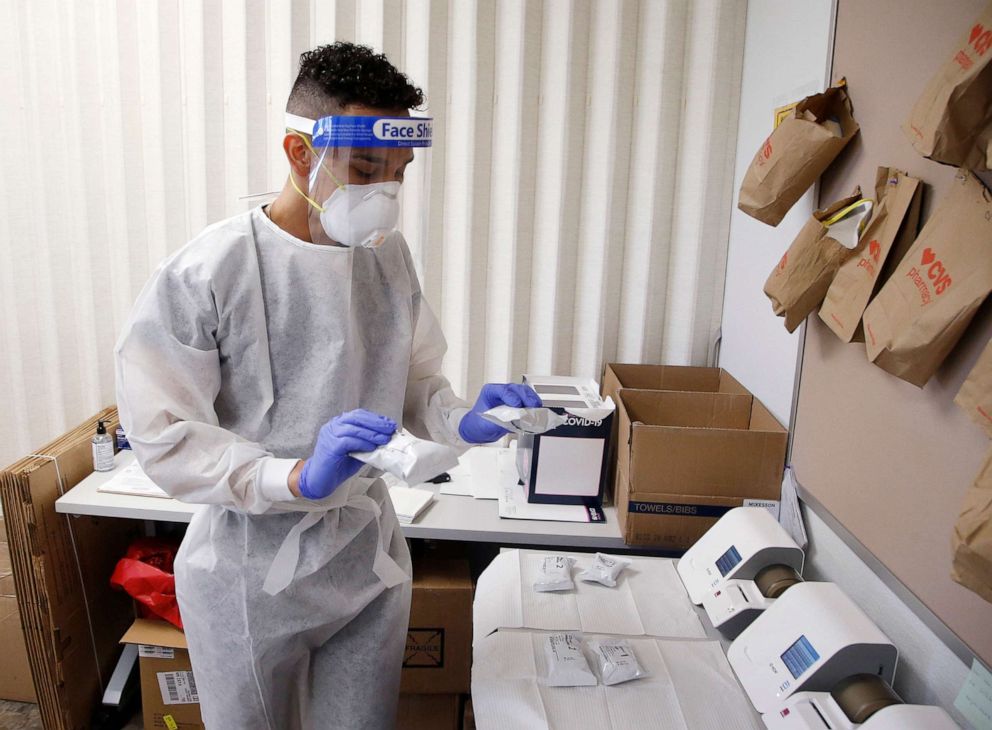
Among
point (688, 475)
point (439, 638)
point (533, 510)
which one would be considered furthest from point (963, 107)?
point (439, 638)

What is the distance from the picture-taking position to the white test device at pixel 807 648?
1.11 m

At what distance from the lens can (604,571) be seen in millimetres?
1571

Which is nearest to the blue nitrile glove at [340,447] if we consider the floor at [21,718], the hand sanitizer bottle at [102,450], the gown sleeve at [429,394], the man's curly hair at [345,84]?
the gown sleeve at [429,394]

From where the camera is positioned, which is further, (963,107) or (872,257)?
(872,257)

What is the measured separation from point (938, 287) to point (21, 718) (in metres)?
2.61

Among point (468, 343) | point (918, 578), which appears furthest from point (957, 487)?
point (468, 343)

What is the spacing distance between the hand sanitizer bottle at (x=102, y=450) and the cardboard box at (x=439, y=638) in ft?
3.14

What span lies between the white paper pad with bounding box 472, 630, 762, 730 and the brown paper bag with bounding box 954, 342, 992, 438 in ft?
1.89

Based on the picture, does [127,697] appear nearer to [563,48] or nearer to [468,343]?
[468,343]

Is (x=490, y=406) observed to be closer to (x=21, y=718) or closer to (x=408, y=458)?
(x=408, y=458)

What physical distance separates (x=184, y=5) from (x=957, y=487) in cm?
229

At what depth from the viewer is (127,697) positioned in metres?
2.21

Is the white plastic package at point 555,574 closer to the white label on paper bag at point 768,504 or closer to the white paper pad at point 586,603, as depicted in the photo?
the white paper pad at point 586,603

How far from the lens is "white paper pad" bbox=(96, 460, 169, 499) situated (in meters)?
1.98
